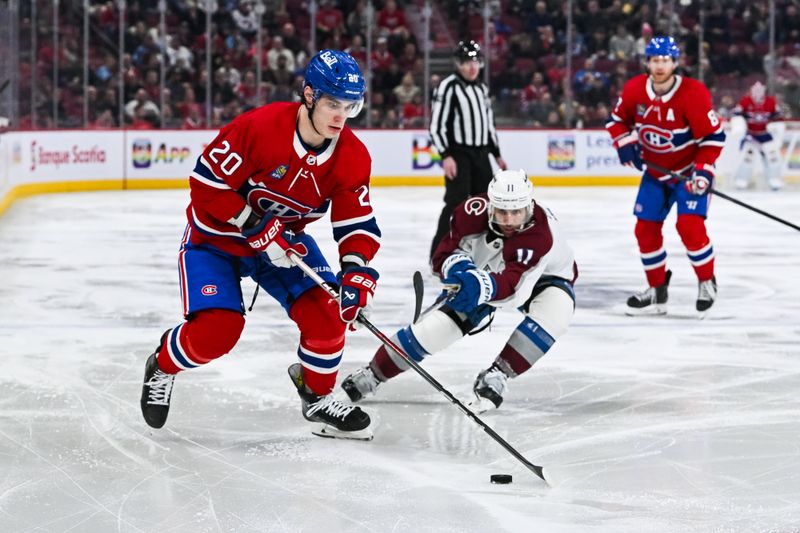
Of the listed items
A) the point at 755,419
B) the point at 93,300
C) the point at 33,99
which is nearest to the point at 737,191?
the point at 33,99

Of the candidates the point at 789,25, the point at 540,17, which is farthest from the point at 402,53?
the point at 789,25

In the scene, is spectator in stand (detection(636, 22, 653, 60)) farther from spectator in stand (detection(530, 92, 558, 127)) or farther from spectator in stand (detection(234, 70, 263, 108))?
spectator in stand (detection(234, 70, 263, 108))

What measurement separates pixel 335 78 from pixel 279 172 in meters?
0.30

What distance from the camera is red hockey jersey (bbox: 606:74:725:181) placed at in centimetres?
577

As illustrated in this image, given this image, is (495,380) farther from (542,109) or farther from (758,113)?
(542,109)

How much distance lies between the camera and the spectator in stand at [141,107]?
13070mm

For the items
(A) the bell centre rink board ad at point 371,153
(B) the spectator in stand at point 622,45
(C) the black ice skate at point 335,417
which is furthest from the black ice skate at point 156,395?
(B) the spectator in stand at point 622,45

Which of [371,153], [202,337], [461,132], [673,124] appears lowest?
[371,153]

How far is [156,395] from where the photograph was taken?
358 cm

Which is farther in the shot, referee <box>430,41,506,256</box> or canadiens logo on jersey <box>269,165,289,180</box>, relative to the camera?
referee <box>430,41,506,256</box>

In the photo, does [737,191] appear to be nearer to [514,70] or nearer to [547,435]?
[514,70]

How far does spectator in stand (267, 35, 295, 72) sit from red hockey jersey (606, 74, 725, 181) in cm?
807

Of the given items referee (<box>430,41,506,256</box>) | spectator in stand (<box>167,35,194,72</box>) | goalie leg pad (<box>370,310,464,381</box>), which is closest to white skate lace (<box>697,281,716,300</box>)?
referee (<box>430,41,506,256</box>)

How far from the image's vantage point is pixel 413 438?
3594 mm
